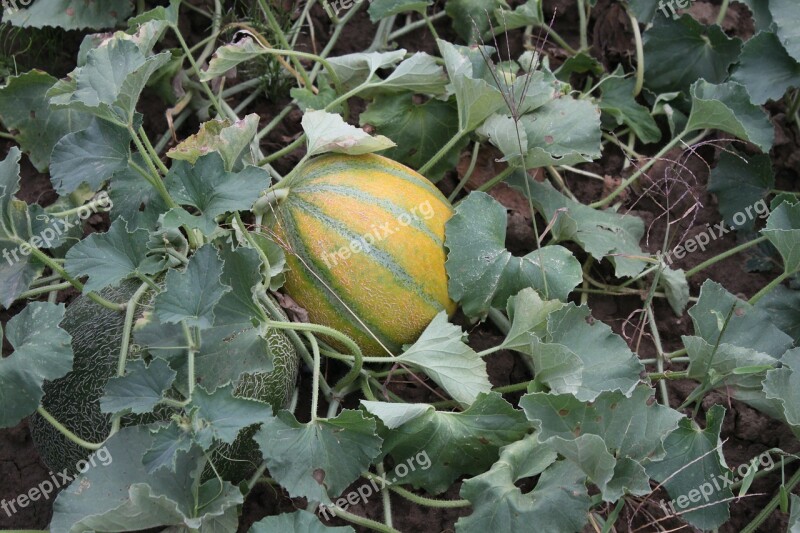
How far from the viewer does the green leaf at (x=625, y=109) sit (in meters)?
2.58

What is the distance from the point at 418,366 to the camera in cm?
200

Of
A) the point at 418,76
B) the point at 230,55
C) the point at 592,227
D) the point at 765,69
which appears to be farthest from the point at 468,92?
the point at 765,69

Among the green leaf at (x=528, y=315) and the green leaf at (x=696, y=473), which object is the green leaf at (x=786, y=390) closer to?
the green leaf at (x=696, y=473)

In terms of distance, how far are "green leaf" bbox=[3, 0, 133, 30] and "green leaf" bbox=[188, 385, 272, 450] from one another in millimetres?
1396

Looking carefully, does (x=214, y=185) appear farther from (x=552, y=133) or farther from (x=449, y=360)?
(x=552, y=133)

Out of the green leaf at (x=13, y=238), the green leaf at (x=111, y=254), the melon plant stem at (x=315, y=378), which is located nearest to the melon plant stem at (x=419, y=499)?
the melon plant stem at (x=315, y=378)

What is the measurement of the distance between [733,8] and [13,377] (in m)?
2.54

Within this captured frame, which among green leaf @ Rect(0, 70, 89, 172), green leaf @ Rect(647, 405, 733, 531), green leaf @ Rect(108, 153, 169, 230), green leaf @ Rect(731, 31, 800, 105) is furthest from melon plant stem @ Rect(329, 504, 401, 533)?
green leaf @ Rect(731, 31, 800, 105)

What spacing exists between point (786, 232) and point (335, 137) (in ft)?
3.62

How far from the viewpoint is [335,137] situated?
6.74ft

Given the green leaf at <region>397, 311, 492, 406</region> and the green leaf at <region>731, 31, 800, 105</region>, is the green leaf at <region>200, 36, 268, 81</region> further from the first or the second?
the green leaf at <region>731, 31, 800, 105</region>

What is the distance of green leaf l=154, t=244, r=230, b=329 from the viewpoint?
1.63 m

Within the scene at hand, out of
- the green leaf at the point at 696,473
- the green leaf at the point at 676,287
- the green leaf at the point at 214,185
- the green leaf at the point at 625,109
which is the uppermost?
the green leaf at the point at 214,185

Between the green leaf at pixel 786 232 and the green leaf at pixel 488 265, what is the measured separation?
1.56ft
